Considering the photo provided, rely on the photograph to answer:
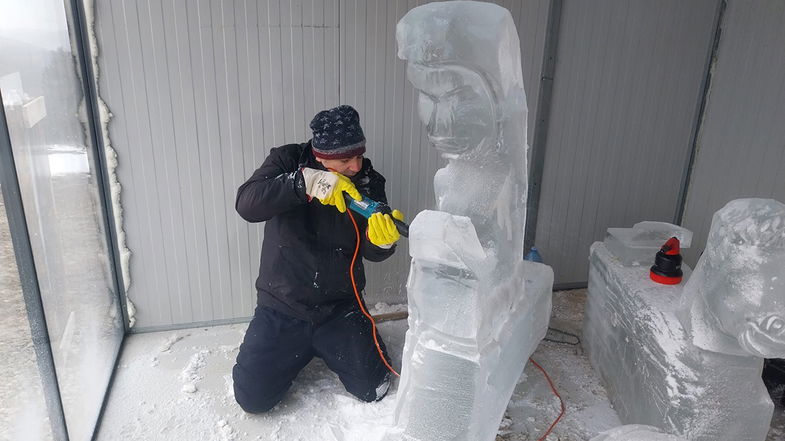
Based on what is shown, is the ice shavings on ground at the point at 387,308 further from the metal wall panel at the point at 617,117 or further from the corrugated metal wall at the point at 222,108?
the metal wall panel at the point at 617,117

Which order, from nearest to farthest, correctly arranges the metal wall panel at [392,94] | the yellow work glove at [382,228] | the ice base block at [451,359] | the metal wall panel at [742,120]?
1. the ice base block at [451,359]
2. the yellow work glove at [382,228]
3. the metal wall panel at [742,120]
4. the metal wall panel at [392,94]

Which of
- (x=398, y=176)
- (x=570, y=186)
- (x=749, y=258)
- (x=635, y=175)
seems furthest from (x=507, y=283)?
(x=635, y=175)

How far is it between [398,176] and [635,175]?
4.38ft

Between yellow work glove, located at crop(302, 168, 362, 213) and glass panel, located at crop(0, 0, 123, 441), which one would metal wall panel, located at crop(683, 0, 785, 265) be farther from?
glass panel, located at crop(0, 0, 123, 441)

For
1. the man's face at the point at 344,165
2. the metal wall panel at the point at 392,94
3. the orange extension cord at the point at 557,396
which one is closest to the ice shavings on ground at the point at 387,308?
the metal wall panel at the point at 392,94

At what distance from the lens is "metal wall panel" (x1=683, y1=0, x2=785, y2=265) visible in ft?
8.30

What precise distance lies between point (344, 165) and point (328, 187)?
24 cm

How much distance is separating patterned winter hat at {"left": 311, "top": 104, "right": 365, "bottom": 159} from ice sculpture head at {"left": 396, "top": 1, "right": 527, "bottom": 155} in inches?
26.8

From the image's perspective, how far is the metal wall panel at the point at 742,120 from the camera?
2529 mm

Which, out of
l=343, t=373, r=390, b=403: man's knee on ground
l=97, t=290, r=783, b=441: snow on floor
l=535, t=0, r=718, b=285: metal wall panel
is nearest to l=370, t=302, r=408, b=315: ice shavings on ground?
l=97, t=290, r=783, b=441: snow on floor

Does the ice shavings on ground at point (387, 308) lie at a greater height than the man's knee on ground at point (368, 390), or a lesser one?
greater

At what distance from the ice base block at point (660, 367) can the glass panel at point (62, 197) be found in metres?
2.03

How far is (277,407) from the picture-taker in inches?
94.5

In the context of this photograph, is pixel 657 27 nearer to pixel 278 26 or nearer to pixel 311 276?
pixel 278 26
